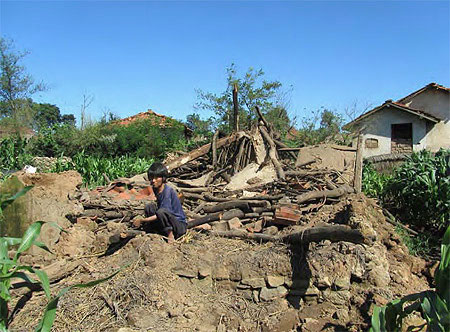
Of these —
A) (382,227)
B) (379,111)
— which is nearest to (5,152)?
(382,227)

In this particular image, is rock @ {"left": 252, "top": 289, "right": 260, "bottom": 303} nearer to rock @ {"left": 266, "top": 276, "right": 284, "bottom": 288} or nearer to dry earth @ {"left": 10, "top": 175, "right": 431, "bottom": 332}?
dry earth @ {"left": 10, "top": 175, "right": 431, "bottom": 332}

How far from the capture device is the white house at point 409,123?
20922 mm

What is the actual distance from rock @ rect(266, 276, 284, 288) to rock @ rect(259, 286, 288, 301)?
4 cm

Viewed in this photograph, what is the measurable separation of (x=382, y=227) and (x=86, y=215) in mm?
4738

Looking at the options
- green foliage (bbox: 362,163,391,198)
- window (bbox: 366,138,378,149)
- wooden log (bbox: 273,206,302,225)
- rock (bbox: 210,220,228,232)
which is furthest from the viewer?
window (bbox: 366,138,378,149)

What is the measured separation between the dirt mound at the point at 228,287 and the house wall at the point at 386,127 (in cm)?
1845

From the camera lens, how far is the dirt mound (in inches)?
149

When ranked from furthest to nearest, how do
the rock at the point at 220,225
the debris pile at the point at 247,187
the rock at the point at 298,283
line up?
1. the debris pile at the point at 247,187
2. the rock at the point at 220,225
3. the rock at the point at 298,283

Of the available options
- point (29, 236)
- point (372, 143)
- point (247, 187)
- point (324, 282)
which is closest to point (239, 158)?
point (247, 187)

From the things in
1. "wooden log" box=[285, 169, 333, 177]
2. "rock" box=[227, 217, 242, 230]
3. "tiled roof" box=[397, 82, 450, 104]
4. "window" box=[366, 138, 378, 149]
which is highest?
"tiled roof" box=[397, 82, 450, 104]

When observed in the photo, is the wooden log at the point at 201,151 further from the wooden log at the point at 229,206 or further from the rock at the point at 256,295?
the rock at the point at 256,295

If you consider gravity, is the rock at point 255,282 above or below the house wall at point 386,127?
below

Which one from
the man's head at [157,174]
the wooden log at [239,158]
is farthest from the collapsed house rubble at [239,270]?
the wooden log at [239,158]

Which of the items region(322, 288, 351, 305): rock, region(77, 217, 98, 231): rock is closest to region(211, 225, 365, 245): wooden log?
region(322, 288, 351, 305): rock
